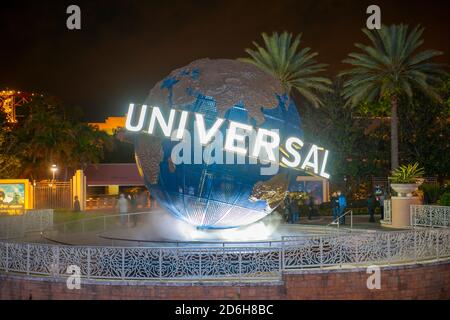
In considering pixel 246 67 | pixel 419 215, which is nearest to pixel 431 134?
pixel 419 215

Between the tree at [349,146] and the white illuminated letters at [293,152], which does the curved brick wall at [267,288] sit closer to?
the white illuminated letters at [293,152]

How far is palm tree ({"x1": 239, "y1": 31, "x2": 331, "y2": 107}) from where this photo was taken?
40.2 m

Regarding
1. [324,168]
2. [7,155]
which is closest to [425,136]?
[7,155]

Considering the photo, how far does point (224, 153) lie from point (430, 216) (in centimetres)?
866

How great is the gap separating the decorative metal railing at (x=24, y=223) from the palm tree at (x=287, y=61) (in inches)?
763

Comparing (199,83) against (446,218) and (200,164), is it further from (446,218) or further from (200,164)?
(446,218)

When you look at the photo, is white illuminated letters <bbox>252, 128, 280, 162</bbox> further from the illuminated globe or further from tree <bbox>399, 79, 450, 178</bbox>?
tree <bbox>399, 79, 450, 178</bbox>

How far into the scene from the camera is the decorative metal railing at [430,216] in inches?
844

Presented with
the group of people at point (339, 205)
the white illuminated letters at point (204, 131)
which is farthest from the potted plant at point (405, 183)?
the white illuminated letters at point (204, 131)

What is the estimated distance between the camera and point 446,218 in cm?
2141

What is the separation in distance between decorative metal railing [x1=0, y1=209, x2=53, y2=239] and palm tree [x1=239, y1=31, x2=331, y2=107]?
1937cm

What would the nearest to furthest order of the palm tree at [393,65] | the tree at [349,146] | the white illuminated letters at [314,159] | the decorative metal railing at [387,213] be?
the white illuminated letters at [314,159]
the decorative metal railing at [387,213]
the palm tree at [393,65]
the tree at [349,146]

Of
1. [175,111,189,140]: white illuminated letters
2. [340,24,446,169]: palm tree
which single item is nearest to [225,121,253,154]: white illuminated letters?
[175,111,189,140]: white illuminated letters

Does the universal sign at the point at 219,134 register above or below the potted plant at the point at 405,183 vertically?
above
